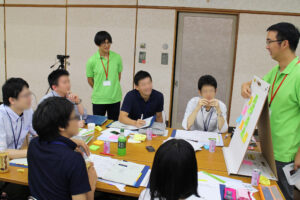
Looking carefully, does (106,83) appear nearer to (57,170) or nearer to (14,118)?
(14,118)

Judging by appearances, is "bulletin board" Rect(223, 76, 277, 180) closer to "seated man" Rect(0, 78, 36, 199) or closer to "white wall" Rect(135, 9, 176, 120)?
"seated man" Rect(0, 78, 36, 199)

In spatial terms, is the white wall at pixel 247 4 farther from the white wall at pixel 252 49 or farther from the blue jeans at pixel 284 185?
the blue jeans at pixel 284 185

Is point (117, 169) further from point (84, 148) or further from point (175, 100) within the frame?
point (175, 100)

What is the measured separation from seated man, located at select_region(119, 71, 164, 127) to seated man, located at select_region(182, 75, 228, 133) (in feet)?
1.31

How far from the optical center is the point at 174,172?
110 cm

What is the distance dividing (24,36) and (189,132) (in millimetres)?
4543

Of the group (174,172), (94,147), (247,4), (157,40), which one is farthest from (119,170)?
(247,4)

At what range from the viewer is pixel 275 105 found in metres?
1.92

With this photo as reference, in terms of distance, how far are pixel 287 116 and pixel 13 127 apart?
225 centimetres

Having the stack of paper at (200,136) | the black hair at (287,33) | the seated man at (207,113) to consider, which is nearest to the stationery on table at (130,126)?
the stack of paper at (200,136)

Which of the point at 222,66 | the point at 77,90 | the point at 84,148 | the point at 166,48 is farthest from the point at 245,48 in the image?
the point at 84,148

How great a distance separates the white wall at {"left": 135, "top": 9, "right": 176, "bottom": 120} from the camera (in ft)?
15.8

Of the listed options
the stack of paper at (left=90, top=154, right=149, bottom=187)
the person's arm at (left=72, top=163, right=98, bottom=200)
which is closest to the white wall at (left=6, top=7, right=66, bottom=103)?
the stack of paper at (left=90, top=154, right=149, bottom=187)

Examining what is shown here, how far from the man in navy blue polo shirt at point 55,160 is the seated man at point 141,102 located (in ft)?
4.44
